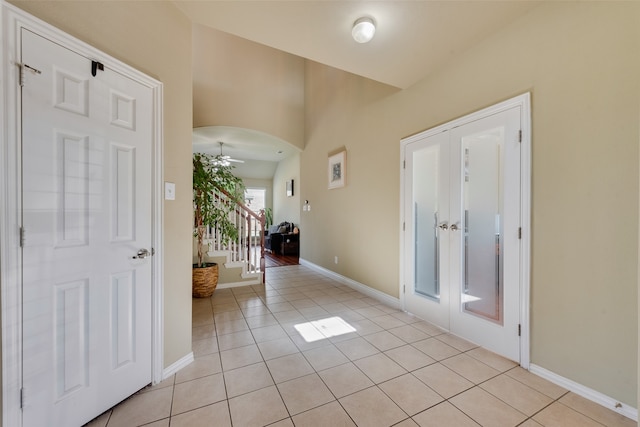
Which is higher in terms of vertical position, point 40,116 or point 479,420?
point 40,116

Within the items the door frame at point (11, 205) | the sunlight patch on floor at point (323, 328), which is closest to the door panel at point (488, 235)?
the sunlight patch on floor at point (323, 328)

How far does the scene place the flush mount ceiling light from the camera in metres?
2.04

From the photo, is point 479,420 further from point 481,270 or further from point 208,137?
point 208,137

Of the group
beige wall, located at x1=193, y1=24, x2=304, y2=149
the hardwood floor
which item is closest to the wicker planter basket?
the hardwood floor

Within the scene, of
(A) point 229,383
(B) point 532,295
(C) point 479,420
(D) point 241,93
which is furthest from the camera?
(D) point 241,93

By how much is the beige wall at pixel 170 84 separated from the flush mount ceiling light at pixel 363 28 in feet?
4.50

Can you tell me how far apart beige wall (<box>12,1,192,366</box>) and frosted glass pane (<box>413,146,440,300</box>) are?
2.40 meters

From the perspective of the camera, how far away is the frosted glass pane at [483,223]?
2223 millimetres

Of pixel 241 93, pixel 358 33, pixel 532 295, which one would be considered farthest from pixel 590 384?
pixel 241 93

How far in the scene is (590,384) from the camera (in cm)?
167

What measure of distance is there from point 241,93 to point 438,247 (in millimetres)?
4482

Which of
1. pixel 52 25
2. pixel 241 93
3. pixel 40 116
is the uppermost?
pixel 241 93

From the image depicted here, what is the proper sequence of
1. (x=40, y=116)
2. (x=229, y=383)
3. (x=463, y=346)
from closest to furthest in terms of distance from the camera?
(x=40, y=116) → (x=229, y=383) → (x=463, y=346)

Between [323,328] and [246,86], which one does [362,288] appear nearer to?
[323,328]
